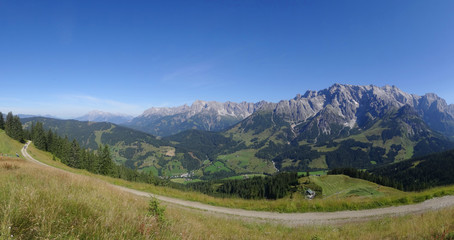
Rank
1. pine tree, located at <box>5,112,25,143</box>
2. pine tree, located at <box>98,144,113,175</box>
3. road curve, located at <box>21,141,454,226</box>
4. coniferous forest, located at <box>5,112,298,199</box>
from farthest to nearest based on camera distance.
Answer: pine tree, located at <box>5,112,25,143</box>
coniferous forest, located at <box>5,112,298,199</box>
pine tree, located at <box>98,144,113,175</box>
road curve, located at <box>21,141,454,226</box>

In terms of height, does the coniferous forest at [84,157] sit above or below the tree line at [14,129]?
below

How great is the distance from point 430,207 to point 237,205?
647 inches

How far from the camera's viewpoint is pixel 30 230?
3.02 meters

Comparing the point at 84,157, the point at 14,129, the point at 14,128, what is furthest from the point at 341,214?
the point at 14,128

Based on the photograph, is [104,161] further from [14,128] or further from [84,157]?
[14,128]

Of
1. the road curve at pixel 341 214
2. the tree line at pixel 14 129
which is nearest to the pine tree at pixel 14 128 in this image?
the tree line at pixel 14 129

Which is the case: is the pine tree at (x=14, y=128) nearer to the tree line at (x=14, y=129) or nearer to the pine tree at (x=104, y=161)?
the tree line at (x=14, y=129)

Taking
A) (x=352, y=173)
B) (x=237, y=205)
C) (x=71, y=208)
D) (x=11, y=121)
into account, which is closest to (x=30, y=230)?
(x=71, y=208)

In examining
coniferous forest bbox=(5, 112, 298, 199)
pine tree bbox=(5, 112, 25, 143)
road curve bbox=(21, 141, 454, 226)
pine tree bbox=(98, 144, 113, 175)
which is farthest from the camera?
pine tree bbox=(5, 112, 25, 143)

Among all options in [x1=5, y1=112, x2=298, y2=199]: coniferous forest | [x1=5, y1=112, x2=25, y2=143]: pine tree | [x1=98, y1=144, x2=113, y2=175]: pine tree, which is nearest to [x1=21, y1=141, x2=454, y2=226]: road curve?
[x1=5, y1=112, x2=298, y2=199]: coniferous forest

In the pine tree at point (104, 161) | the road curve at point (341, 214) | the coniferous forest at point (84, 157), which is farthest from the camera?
the coniferous forest at point (84, 157)

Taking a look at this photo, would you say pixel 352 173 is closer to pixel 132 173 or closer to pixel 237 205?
pixel 237 205

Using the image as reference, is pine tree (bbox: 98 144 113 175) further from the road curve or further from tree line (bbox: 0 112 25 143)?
the road curve

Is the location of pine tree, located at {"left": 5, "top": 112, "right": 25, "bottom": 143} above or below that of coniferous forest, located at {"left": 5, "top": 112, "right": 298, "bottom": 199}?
above
